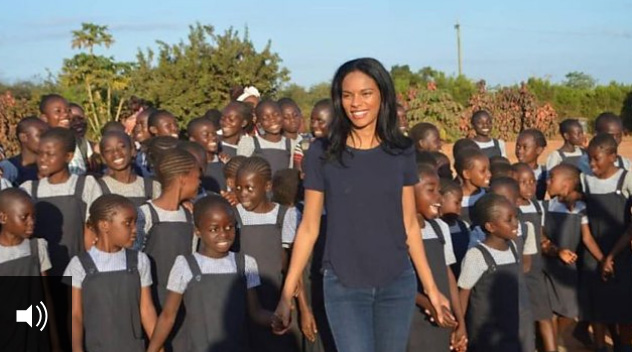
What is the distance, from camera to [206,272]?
4254mm

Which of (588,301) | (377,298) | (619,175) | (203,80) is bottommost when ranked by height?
(588,301)

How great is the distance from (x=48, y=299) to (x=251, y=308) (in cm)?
116

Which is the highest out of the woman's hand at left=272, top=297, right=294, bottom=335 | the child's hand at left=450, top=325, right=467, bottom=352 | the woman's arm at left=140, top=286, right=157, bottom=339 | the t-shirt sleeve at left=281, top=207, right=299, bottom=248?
the t-shirt sleeve at left=281, top=207, right=299, bottom=248

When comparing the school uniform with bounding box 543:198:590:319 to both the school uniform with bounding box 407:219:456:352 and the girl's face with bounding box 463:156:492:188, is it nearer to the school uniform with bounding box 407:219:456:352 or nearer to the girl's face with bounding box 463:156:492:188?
the girl's face with bounding box 463:156:492:188

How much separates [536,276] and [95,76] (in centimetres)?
1929

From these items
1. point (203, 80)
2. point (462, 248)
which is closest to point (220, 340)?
point (462, 248)

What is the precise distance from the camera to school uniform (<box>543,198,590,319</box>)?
5980 millimetres

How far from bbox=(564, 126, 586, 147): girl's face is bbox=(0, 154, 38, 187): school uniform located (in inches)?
176

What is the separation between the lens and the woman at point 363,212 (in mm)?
3369

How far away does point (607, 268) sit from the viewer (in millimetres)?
5816

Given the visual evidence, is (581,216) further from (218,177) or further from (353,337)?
(353,337)

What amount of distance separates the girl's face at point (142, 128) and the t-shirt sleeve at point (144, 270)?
122 inches

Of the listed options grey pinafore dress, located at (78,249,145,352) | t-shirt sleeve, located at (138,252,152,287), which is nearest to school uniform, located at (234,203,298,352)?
t-shirt sleeve, located at (138,252,152,287)

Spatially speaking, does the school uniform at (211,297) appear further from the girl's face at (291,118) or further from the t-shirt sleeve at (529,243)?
the girl's face at (291,118)
